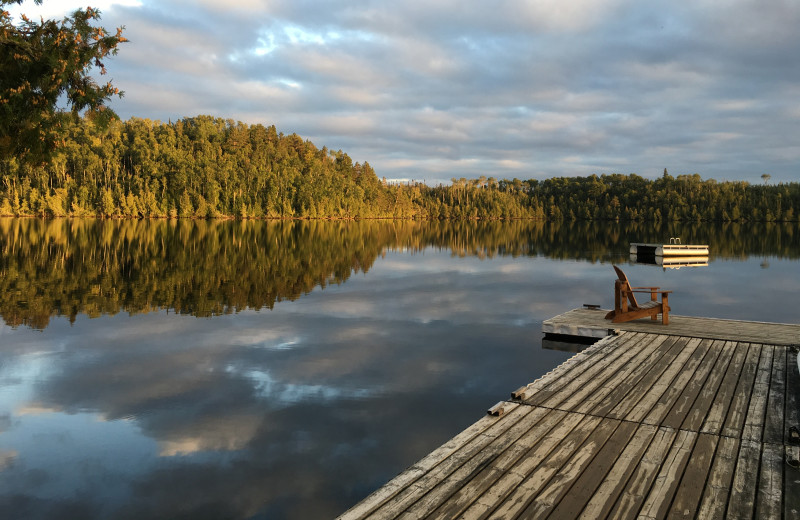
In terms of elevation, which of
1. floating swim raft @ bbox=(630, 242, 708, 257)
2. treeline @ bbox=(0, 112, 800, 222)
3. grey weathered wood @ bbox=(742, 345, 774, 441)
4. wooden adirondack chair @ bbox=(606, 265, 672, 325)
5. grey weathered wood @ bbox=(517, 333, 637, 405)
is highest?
treeline @ bbox=(0, 112, 800, 222)

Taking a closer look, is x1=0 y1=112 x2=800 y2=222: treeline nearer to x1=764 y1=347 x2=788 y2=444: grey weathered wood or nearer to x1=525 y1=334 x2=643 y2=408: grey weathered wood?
x1=525 y1=334 x2=643 y2=408: grey weathered wood

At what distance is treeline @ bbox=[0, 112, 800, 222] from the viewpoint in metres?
122

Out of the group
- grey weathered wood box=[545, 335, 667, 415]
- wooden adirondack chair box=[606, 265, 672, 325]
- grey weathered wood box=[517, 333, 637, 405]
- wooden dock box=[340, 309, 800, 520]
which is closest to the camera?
wooden dock box=[340, 309, 800, 520]

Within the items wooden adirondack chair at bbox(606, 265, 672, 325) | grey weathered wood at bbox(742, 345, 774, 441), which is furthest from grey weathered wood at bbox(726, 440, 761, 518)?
wooden adirondack chair at bbox(606, 265, 672, 325)

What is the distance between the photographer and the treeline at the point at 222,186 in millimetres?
121812

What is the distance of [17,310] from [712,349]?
19.6m

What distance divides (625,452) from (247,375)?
309 inches

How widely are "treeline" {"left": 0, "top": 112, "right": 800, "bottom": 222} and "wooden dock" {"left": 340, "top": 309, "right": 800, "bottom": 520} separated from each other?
386ft

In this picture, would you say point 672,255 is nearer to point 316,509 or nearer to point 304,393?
point 304,393

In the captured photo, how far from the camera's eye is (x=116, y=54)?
25.9ft

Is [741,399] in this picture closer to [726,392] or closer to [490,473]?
[726,392]

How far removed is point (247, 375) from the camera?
11.4 metres

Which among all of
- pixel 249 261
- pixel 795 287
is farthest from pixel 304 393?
pixel 795 287

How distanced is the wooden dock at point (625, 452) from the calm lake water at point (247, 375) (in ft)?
5.35
